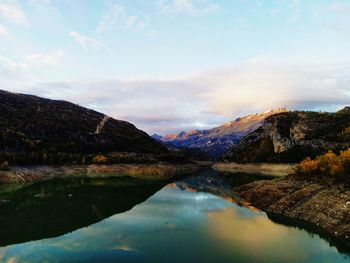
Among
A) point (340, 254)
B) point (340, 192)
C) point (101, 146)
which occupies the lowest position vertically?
point (340, 254)

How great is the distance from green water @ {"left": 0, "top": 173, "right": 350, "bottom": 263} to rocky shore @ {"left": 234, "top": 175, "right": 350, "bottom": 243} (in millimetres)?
3470

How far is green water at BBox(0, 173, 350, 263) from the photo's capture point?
42.4 m

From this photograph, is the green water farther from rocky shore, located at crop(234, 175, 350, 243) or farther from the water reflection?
rocky shore, located at crop(234, 175, 350, 243)

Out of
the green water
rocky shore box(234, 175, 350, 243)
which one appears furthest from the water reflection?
rocky shore box(234, 175, 350, 243)

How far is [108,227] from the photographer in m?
57.8

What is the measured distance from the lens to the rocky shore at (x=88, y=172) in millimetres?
120812

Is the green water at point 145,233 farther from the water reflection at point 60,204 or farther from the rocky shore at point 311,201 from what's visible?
the rocky shore at point 311,201

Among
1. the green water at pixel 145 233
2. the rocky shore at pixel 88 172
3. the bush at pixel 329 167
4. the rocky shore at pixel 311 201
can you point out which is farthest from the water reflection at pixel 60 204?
the bush at pixel 329 167

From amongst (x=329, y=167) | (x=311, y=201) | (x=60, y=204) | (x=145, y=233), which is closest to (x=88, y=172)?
(x=60, y=204)

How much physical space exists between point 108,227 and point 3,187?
6111 cm

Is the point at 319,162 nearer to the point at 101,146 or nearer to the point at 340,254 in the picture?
the point at 340,254

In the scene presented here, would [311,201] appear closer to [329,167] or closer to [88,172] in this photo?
[329,167]

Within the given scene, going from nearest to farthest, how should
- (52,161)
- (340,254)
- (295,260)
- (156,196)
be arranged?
(295,260)
(340,254)
(156,196)
(52,161)

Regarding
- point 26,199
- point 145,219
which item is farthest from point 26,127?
point 145,219
